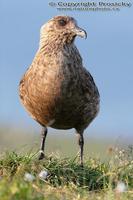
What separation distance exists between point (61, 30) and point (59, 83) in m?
0.74

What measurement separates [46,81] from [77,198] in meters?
2.30

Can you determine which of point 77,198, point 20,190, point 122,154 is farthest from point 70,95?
point 20,190

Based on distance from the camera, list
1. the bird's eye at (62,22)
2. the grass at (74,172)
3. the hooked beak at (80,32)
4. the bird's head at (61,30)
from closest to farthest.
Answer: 1. the grass at (74,172)
2. the hooked beak at (80,32)
3. the bird's head at (61,30)
4. the bird's eye at (62,22)

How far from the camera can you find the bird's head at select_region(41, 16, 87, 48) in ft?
27.6

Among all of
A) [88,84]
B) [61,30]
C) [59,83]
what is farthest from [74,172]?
[61,30]

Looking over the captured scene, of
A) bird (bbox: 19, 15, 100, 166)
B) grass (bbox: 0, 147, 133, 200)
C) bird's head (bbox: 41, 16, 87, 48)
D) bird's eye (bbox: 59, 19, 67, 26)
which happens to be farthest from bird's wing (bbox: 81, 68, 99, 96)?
grass (bbox: 0, 147, 133, 200)

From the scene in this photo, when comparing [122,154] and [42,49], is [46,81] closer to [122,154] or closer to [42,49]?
[42,49]

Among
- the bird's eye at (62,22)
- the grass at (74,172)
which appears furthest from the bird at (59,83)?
the grass at (74,172)

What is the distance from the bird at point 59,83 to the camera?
8094 mm

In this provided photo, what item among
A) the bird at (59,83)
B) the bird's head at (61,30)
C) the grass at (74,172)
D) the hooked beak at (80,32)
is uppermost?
the bird's head at (61,30)

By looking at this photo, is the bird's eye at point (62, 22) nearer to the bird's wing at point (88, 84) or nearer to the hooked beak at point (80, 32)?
the hooked beak at point (80, 32)

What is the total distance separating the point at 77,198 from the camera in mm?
5965

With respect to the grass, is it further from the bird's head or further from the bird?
the bird's head

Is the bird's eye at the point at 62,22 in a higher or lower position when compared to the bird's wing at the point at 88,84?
higher
